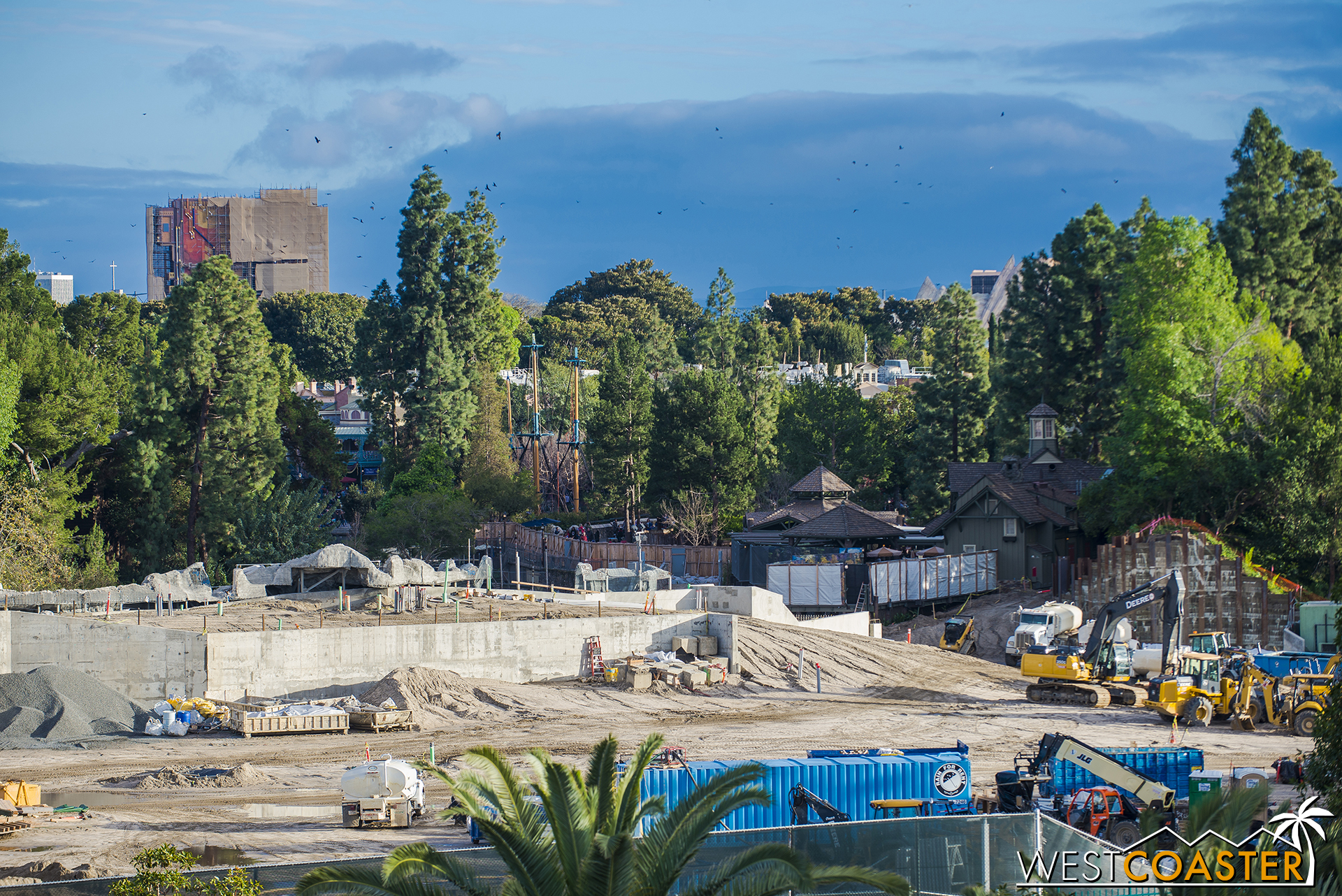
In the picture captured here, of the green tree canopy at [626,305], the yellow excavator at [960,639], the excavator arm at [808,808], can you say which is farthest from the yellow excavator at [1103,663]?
the green tree canopy at [626,305]

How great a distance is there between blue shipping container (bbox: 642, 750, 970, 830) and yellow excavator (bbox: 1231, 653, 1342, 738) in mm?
13988

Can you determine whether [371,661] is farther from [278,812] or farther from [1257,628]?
[1257,628]

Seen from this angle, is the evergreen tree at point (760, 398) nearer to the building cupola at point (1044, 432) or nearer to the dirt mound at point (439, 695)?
the building cupola at point (1044, 432)

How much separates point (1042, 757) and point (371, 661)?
23364mm

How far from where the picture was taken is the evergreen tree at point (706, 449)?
68.2m

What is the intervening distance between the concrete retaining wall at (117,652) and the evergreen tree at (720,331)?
5675 cm

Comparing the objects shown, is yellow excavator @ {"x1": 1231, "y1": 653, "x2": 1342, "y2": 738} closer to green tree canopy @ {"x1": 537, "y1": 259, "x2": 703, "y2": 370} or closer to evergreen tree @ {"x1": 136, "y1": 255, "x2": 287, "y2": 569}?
evergreen tree @ {"x1": 136, "y1": 255, "x2": 287, "y2": 569}

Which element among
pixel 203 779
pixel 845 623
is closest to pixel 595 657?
pixel 845 623

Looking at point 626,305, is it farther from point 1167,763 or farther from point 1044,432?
point 1167,763

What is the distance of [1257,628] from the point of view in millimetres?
44156

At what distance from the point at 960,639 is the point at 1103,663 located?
1083cm

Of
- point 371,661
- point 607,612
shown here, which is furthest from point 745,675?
point 371,661

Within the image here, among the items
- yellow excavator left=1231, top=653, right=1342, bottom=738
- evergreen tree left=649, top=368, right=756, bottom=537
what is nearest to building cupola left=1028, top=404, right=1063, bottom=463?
evergreen tree left=649, top=368, right=756, bottom=537

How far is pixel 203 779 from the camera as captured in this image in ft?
96.3
